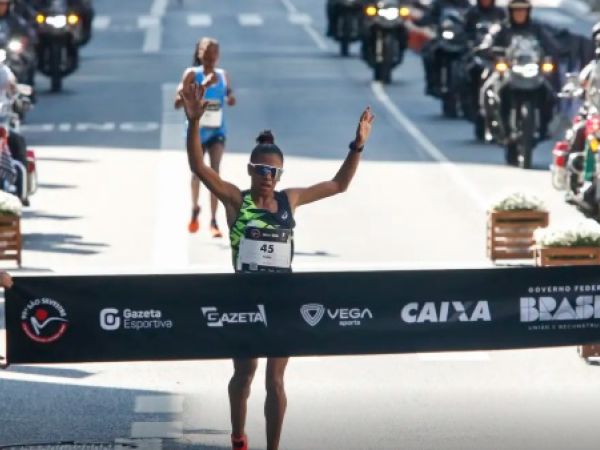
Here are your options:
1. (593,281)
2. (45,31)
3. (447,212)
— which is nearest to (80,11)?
(45,31)

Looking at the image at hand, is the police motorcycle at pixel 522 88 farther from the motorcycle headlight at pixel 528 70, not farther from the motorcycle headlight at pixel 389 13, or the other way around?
the motorcycle headlight at pixel 389 13

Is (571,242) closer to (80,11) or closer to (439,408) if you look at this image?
(439,408)

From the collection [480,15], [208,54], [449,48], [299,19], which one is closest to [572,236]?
[208,54]

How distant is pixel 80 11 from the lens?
4909 centimetres

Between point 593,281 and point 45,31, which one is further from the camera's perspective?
point 45,31

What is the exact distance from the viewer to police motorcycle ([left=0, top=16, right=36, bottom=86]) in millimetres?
35562

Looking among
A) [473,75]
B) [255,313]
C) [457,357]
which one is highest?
[255,313]

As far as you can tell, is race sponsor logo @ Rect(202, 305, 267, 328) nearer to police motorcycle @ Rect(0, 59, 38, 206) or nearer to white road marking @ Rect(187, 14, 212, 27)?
police motorcycle @ Rect(0, 59, 38, 206)

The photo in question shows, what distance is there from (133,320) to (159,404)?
2118 millimetres

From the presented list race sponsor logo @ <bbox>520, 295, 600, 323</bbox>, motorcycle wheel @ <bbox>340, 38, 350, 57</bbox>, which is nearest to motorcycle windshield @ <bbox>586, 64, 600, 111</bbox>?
race sponsor logo @ <bbox>520, 295, 600, 323</bbox>

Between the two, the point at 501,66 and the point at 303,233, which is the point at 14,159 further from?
the point at 501,66

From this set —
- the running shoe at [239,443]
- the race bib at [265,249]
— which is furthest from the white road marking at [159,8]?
the running shoe at [239,443]

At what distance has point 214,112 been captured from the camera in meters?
22.9

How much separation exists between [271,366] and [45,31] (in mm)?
30946
